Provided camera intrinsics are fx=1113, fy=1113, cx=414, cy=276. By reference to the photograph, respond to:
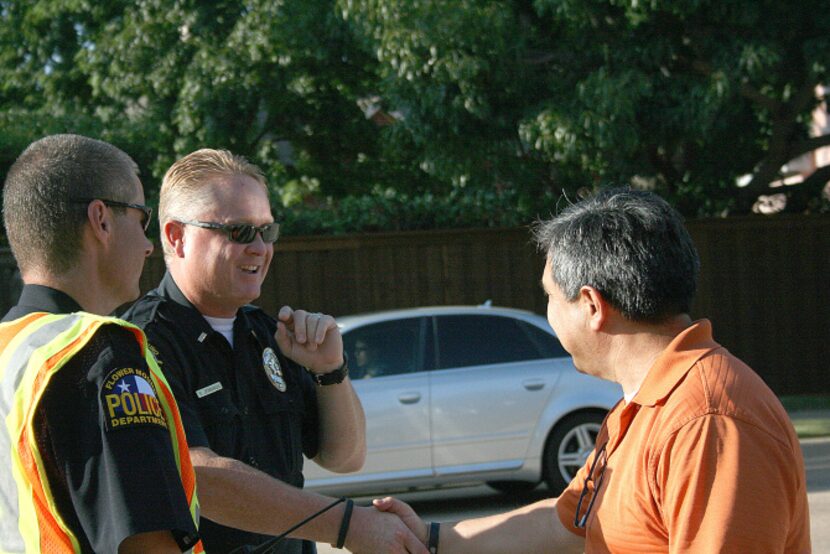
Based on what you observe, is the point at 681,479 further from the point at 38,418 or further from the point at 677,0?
the point at 677,0

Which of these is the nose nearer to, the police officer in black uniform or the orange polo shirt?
the police officer in black uniform

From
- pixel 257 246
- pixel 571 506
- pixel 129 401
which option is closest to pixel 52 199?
pixel 129 401

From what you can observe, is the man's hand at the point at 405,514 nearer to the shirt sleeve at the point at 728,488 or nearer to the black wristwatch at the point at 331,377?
the black wristwatch at the point at 331,377

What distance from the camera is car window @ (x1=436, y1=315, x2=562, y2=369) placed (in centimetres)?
905

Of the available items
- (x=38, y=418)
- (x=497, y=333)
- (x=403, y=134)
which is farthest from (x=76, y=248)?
(x=403, y=134)

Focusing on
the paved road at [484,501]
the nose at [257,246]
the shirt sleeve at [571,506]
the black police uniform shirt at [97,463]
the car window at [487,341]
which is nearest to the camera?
the black police uniform shirt at [97,463]

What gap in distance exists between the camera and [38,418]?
75.9 inches

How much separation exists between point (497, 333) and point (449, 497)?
1528 mm

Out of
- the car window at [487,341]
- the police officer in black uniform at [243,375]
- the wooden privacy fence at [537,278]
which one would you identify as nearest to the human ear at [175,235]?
the police officer in black uniform at [243,375]

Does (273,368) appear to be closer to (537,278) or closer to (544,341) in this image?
(544,341)

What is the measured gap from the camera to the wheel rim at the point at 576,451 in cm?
884

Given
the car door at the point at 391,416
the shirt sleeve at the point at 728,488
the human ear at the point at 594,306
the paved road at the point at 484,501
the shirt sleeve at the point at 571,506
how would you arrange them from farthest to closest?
the car door at the point at 391,416 < the paved road at the point at 484,501 < the shirt sleeve at the point at 571,506 < the human ear at the point at 594,306 < the shirt sleeve at the point at 728,488

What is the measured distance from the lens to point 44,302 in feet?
7.18

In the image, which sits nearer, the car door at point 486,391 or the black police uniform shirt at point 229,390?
the black police uniform shirt at point 229,390
